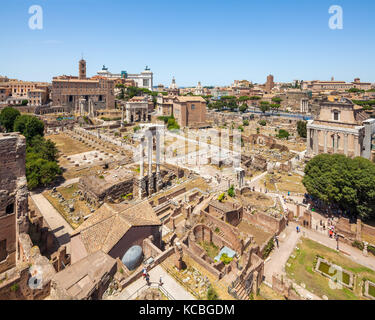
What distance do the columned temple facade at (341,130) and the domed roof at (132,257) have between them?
37.1m

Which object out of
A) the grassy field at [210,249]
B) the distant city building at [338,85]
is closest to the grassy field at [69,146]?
the grassy field at [210,249]

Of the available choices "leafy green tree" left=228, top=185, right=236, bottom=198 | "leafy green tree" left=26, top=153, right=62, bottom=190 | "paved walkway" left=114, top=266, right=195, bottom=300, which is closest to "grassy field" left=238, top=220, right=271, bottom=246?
"leafy green tree" left=228, top=185, right=236, bottom=198

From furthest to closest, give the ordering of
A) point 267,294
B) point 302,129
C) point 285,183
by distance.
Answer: point 302,129, point 285,183, point 267,294

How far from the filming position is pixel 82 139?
192 feet

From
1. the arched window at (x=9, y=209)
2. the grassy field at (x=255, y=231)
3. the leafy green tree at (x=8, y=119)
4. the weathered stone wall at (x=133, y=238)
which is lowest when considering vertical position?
the grassy field at (x=255, y=231)

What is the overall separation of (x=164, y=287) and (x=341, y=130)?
38624 millimetres

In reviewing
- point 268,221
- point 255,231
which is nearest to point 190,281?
point 255,231

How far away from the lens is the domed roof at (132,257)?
46.8ft

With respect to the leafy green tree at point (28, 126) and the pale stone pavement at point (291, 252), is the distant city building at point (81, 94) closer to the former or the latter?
the leafy green tree at point (28, 126)

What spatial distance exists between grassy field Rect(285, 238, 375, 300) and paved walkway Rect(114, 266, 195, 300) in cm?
910

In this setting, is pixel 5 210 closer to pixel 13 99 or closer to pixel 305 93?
pixel 13 99

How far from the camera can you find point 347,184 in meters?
22.9

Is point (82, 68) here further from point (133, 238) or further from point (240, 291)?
point (240, 291)
